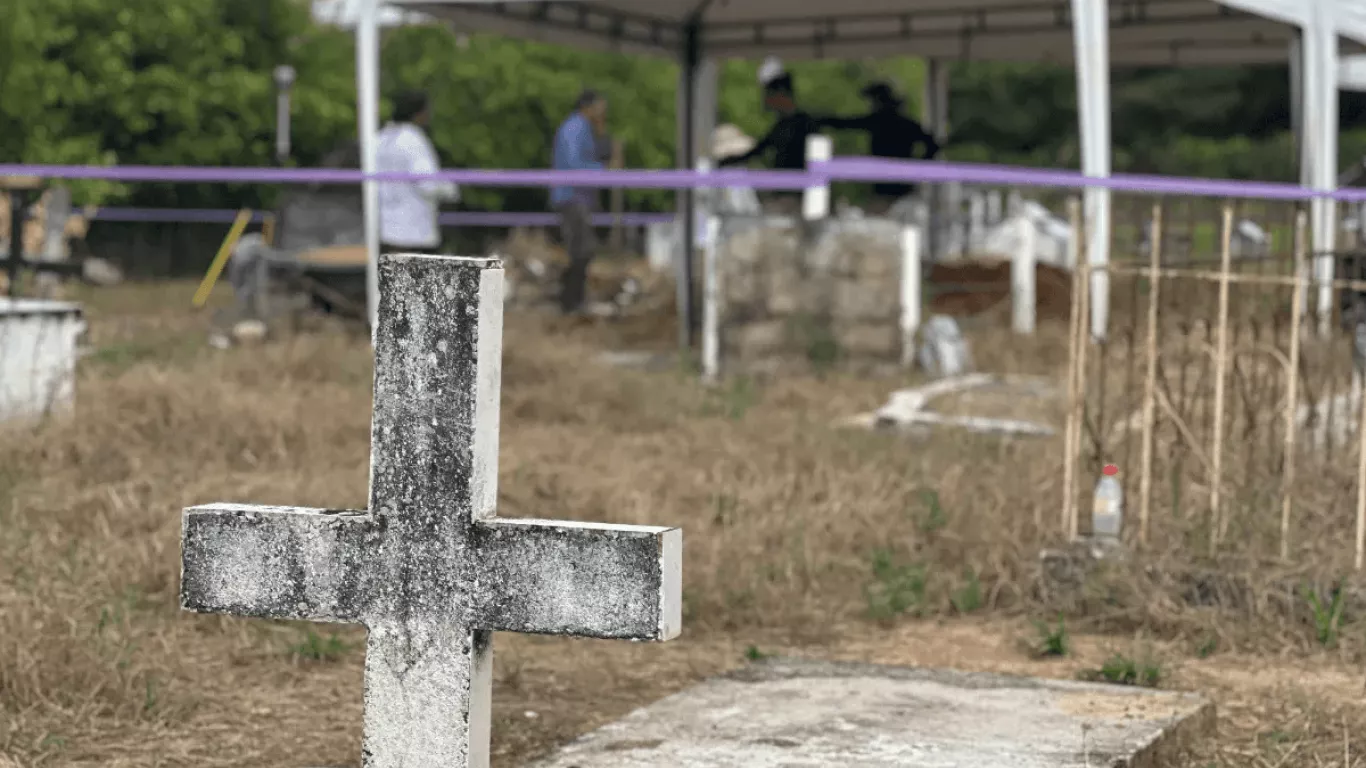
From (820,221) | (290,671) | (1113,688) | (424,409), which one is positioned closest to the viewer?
(424,409)

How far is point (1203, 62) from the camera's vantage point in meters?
16.4

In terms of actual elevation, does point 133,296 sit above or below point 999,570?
above

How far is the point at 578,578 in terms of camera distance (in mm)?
3256

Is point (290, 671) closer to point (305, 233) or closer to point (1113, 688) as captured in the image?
point (1113, 688)

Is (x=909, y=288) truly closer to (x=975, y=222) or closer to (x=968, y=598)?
(x=968, y=598)

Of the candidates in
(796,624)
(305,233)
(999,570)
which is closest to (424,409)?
(796,624)

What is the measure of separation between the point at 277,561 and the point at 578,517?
317cm

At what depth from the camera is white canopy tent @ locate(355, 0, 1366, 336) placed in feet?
40.1

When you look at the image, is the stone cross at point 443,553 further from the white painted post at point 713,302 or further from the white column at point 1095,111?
the white painted post at point 713,302

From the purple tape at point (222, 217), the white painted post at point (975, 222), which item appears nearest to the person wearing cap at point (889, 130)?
the white painted post at point (975, 222)

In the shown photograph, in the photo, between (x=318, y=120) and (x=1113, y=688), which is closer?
(x=1113, y=688)

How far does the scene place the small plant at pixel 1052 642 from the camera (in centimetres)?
531

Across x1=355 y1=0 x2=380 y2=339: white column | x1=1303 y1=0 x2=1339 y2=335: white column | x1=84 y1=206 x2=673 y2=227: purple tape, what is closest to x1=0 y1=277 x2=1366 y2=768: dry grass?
x1=355 y1=0 x2=380 y2=339: white column

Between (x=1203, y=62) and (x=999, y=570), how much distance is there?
11173 mm
